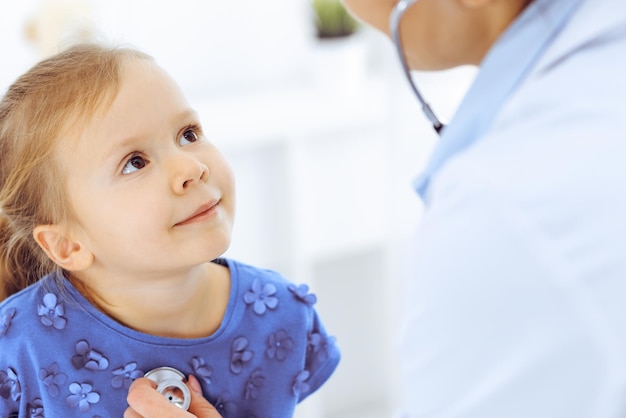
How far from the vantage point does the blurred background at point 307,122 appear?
244 cm

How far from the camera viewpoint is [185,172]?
107cm

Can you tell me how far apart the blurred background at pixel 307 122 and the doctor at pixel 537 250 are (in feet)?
4.80

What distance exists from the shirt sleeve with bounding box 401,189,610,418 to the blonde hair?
0.43m

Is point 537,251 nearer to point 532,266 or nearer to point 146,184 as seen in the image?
point 532,266

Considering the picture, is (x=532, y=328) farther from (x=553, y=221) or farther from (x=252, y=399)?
(x=252, y=399)

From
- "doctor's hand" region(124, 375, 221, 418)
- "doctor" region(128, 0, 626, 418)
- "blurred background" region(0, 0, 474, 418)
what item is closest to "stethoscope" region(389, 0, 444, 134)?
"doctor" region(128, 0, 626, 418)

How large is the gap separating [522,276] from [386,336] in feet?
6.67

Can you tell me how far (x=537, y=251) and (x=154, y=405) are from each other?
0.49 m

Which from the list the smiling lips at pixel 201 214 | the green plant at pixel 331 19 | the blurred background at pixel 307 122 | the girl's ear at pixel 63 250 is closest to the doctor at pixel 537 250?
the smiling lips at pixel 201 214

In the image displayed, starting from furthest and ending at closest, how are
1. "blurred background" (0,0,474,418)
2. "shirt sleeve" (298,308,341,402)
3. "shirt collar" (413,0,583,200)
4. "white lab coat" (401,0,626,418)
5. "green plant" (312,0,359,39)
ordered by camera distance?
"green plant" (312,0,359,39), "blurred background" (0,0,474,418), "shirt sleeve" (298,308,341,402), "shirt collar" (413,0,583,200), "white lab coat" (401,0,626,418)

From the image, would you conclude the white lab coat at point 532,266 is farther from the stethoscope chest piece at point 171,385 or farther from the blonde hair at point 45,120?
the blonde hair at point 45,120

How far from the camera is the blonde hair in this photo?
1.10 metres

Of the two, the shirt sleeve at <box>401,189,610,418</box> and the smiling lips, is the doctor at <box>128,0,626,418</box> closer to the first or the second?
the shirt sleeve at <box>401,189,610,418</box>

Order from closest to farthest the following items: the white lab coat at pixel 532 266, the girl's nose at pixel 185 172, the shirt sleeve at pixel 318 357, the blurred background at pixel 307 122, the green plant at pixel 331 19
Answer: the white lab coat at pixel 532 266, the girl's nose at pixel 185 172, the shirt sleeve at pixel 318 357, the blurred background at pixel 307 122, the green plant at pixel 331 19
